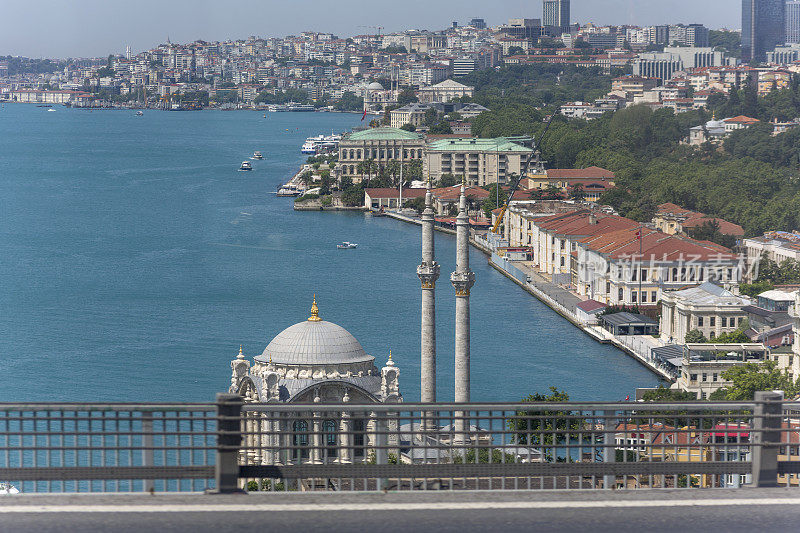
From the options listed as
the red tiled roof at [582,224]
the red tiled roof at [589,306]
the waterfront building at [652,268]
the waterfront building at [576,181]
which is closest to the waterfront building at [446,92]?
the waterfront building at [576,181]

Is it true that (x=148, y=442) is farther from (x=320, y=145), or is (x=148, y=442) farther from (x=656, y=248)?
(x=320, y=145)

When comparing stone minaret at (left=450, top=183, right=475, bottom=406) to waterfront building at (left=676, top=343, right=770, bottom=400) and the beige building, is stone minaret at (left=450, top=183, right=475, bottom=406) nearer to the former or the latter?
waterfront building at (left=676, top=343, right=770, bottom=400)

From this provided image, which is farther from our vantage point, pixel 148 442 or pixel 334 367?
pixel 334 367

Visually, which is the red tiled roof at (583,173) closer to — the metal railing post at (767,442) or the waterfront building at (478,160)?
the waterfront building at (478,160)

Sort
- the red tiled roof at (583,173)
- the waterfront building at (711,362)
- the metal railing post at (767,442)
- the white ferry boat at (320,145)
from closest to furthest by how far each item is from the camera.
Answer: the metal railing post at (767,442), the waterfront building at (711,362), the red tiled roof at (583,173), the white ferry boat at (320,145)

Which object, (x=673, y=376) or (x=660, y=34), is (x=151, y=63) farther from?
(x=673, y=376)

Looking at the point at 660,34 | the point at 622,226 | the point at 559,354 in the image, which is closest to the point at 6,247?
the point at 622,226


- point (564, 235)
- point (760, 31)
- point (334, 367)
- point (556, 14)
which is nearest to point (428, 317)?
point (334, 367)
